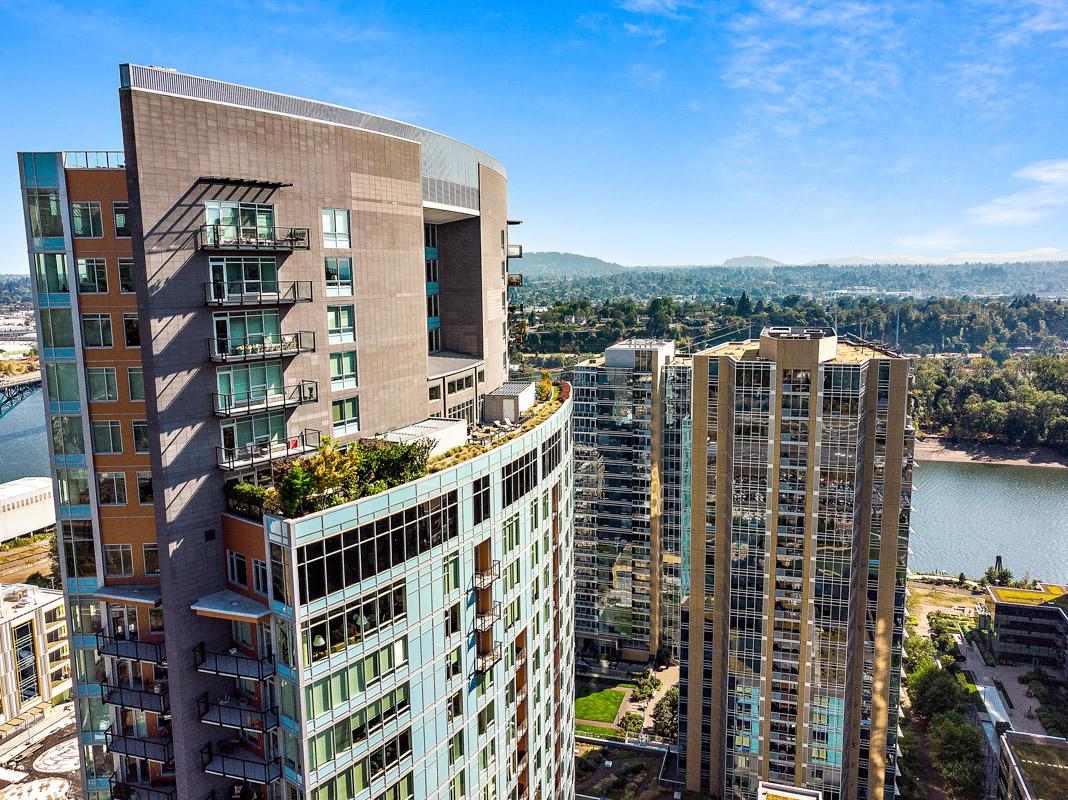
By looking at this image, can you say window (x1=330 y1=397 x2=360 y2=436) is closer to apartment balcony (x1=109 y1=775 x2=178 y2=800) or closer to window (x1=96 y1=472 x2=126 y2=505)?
window (x1=96 y1=472 x2=126 y2=505)

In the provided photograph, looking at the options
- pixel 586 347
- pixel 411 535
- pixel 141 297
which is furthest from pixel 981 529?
pixel 141 297

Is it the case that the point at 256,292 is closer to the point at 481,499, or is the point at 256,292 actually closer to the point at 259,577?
the point at 259,577

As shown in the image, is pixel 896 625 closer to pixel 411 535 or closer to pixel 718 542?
pixel 718 542

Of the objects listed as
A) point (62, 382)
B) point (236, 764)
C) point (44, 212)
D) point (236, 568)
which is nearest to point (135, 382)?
point (62, 382)

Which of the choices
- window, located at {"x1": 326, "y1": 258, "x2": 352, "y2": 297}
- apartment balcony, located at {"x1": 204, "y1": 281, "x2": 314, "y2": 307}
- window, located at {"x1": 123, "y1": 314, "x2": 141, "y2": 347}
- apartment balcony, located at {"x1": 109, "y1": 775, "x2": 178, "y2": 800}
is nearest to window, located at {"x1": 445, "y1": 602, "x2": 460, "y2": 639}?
apartment balcony, located at {"x1": 109, "y1": 775, "x2": 178, "y2": 800}

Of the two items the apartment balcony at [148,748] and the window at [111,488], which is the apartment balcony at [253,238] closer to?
the window at [111,488]
